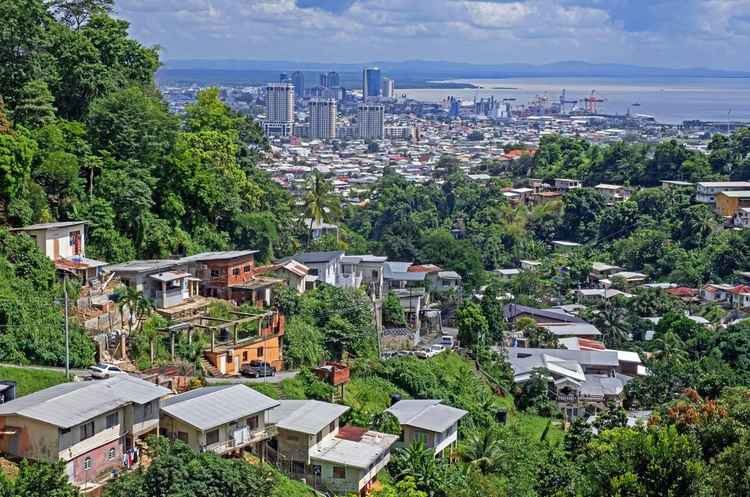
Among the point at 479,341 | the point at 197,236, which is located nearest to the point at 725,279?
the point at 479,341

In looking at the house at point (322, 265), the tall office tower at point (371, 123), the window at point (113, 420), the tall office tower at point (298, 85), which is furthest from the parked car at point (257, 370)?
the tall office tower at point (298, 85)

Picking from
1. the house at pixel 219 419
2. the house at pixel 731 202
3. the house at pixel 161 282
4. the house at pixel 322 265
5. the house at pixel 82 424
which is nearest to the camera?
the house at pixel 82 424

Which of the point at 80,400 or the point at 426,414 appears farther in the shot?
the point at 426,414

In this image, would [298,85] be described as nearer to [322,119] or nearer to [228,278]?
[322,119]

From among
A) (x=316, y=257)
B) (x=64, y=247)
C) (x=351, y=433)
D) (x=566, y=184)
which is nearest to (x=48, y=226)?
(x=64, y=247)

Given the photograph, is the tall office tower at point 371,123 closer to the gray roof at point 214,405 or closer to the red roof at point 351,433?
the red roof at point 351,433

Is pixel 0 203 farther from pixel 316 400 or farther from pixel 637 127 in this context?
pixel 637 127
